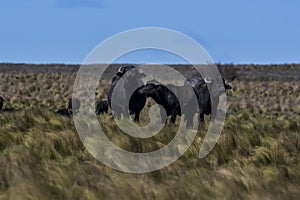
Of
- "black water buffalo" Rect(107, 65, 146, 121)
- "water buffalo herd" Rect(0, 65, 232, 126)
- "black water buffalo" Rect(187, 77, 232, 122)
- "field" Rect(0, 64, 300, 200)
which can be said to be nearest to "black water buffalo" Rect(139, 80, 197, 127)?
"water buffalo herd" Rect(0, 65, 232, 126)

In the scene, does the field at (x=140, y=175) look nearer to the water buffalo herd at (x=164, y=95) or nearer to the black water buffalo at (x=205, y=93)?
the water buffalo herd at (x=164, y=95)

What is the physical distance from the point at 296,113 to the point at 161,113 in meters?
12.6

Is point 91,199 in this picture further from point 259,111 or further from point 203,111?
point 259,111

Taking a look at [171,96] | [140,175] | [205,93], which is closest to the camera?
[140,175]

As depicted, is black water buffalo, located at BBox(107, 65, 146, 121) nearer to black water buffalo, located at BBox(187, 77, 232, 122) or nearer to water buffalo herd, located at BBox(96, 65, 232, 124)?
water buffalo herd, located at BBox(96, 65, 232, 124)

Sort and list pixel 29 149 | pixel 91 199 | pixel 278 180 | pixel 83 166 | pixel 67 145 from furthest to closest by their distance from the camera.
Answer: pixel 67 145
pixel 29 149
pixel 83 166
pixel 278 180
pixel 91 199

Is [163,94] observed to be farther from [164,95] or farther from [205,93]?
[205,93]

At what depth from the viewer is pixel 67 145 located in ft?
30.5

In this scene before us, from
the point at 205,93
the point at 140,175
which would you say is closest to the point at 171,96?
the point at 205,93

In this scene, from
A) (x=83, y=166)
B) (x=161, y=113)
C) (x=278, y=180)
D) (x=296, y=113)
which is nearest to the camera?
(x=278, y=180)

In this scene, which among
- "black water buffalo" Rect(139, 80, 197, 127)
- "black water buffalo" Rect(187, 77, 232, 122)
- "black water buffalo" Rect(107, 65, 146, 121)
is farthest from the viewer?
"black water buffalo" Rect(107, 65, 146, 121)

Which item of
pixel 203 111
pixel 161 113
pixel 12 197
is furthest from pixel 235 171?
pixel 203 111

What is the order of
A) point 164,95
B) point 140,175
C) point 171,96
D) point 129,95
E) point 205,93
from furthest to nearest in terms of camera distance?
1. point 129,95
2. point 205,93
3. point 164,95
4. point 171,96
5. point 140,175

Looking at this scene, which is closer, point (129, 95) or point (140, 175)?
point (140, 175)
